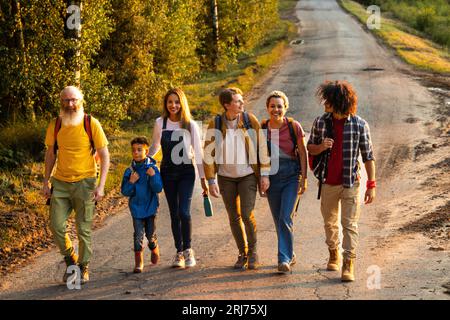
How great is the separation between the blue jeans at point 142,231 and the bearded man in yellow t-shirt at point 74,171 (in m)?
0.55

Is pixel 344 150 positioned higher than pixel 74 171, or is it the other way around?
pixel 344 150

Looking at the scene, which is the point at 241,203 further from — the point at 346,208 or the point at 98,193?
the point at 98,193

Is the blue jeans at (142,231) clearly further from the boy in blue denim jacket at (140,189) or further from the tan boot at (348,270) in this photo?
the tan boot at (348,270)

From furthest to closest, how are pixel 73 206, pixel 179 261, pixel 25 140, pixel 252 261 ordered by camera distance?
pixel 25 140, pixel 179 261, pixel 252 261, pixel 73 206

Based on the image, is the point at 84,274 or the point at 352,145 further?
the point at 84,274

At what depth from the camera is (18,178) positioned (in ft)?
41.7

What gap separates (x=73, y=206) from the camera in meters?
8.16

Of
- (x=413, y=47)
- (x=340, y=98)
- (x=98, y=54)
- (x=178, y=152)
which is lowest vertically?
(x=178, y=152)

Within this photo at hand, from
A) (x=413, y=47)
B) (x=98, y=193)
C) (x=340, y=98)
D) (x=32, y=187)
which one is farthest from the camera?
(x=413, y=47)

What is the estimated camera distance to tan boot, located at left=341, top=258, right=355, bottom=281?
7.83 m

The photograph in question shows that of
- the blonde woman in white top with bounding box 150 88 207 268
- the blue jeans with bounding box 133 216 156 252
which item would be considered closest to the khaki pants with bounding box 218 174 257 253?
the blonde woman in white top with bounding box 150 88 207 268

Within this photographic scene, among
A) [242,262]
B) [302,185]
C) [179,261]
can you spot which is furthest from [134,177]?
[302,185]

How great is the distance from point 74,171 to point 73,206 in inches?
17.7

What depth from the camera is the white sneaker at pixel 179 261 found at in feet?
28.0
